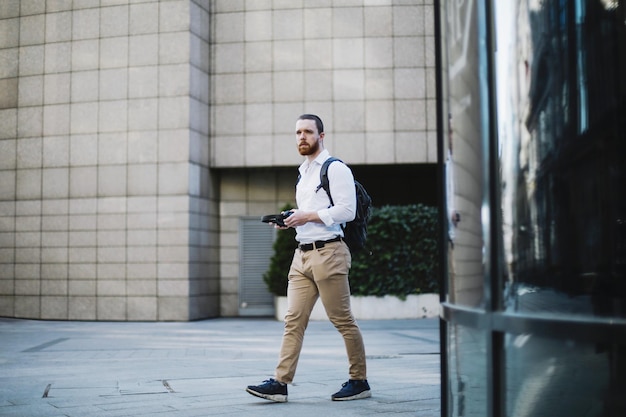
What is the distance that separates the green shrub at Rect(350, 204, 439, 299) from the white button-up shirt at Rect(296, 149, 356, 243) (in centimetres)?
916

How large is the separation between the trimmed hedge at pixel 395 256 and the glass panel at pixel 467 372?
11.3 meters

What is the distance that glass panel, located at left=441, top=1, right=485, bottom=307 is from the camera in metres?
2.63

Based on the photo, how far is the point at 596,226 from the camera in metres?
2.25

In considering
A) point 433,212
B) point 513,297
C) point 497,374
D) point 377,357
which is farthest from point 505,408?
point 433,212

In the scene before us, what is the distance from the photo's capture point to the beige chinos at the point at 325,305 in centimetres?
504

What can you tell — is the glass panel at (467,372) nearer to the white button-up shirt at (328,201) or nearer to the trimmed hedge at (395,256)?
the white button-up shirt at (328,201)

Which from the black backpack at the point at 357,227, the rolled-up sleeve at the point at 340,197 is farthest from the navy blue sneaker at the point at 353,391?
the rolled-up sleeve at the point at 340,197

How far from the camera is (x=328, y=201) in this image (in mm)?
5168

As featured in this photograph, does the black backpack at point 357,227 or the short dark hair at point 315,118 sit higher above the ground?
the short dark hair at point 315,118

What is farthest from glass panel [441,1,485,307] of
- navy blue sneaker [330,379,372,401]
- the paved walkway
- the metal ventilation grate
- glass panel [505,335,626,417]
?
the metal ventilation grate

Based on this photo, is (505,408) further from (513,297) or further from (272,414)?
(272,414)

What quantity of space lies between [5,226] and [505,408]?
49.8 ft

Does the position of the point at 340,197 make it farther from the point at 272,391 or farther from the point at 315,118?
the point at 272,391

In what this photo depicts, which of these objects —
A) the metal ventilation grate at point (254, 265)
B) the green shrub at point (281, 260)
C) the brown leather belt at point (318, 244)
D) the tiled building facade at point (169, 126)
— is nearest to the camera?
the brown leather belt at point (318, 244)
